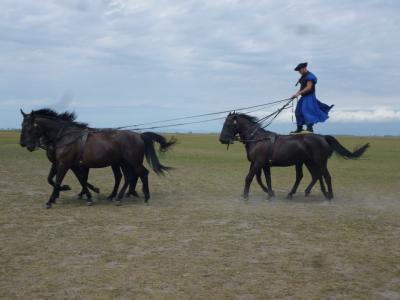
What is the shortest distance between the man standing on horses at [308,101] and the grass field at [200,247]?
82.5 inches

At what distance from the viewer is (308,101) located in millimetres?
11062

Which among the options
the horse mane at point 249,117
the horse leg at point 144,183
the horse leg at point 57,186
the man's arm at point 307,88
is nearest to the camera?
the horse leg at point 57,186

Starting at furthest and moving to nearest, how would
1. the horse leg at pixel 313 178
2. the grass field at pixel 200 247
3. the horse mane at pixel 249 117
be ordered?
the horse mane at pixel 249 117 < the horse leg at pixel 313 178 < the grass field at pixel 200 247

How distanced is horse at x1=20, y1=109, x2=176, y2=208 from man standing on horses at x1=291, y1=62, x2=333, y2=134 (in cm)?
418

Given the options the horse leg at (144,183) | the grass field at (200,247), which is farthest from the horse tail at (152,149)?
the grass field at (200,247)

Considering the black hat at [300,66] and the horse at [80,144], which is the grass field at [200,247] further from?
the black hat at [300,66]

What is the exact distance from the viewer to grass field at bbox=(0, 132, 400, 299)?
16.0 ft

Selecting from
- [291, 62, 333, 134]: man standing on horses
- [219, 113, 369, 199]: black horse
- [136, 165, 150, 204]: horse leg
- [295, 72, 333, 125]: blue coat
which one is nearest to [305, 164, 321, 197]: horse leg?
[219, 113, 369, 199]: black horse

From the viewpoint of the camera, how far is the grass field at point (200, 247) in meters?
4.87

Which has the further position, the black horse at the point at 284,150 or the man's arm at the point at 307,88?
the man's arm at the point at 307,88

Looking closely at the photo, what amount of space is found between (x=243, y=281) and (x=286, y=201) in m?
6.12

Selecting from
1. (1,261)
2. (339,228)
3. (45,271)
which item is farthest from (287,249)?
(1,261)

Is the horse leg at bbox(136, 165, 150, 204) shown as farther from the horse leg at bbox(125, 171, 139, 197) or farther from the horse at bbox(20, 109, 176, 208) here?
the horse leg at bbox(125, 171, 139, 197)

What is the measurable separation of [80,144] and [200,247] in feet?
15.8
